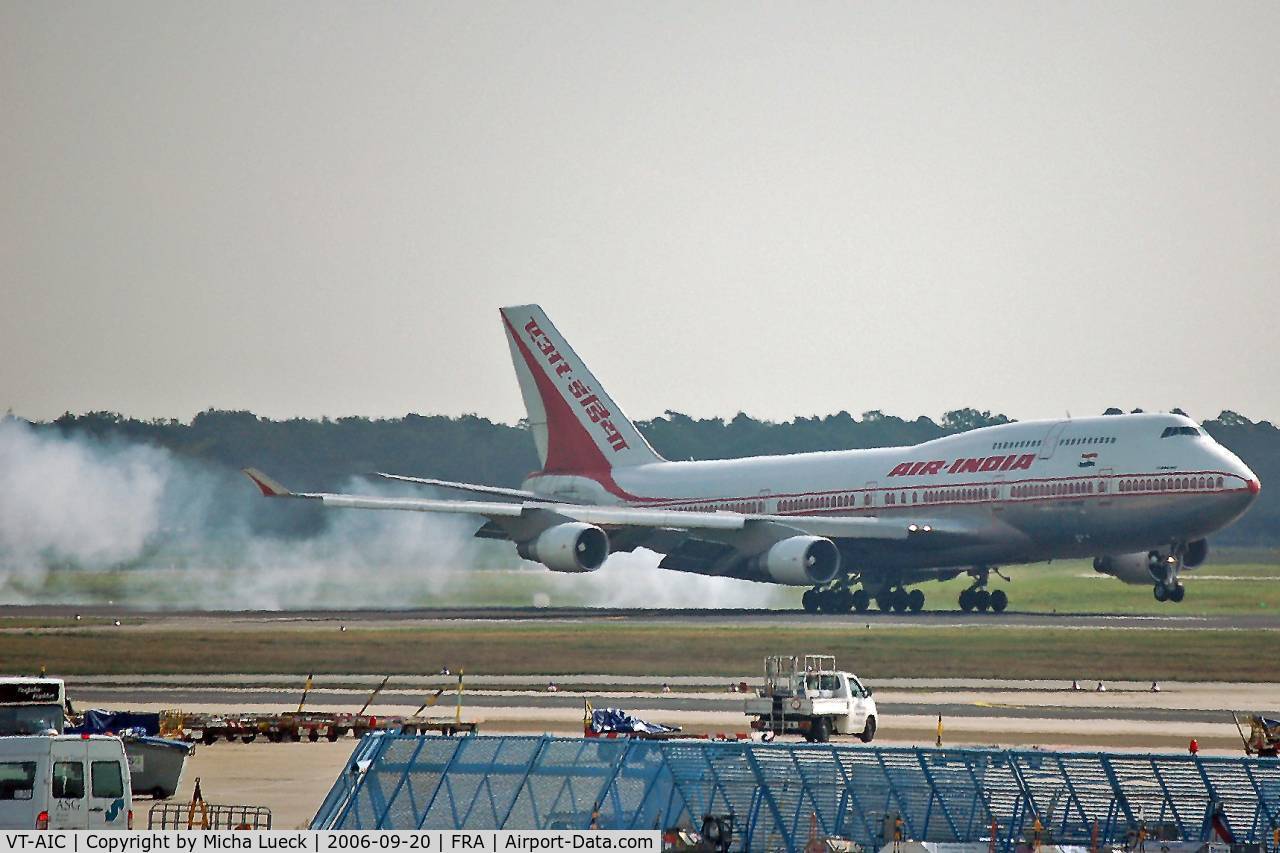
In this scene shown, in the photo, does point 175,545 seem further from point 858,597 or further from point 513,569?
point 858,597

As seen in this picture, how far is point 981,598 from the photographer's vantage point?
80.9 m

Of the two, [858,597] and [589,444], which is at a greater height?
[589,444]

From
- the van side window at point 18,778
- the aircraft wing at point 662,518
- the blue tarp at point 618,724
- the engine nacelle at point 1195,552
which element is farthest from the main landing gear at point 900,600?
the van side window at point 18,778

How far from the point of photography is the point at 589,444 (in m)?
93.2

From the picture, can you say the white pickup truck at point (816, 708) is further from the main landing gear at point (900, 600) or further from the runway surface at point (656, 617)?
the main landing gear at point (900, 600)

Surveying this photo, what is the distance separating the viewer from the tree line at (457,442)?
114125 mm

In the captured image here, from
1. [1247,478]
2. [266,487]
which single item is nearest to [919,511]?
[1247,478]

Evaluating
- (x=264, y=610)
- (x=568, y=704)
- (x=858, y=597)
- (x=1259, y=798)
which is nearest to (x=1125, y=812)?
(x=1259, y=798)

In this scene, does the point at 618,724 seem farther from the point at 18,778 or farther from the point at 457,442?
the point at 457,442

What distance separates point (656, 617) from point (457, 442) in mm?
65157

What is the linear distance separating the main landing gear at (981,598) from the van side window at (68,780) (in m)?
58.2

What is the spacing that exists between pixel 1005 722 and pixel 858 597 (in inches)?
1633

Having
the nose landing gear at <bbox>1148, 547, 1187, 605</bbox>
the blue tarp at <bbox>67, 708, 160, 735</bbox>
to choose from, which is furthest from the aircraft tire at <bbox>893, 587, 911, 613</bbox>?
the blue tarp at <bbox>67, 708, 160, 735</bbox>

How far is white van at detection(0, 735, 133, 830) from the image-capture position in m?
24.5
